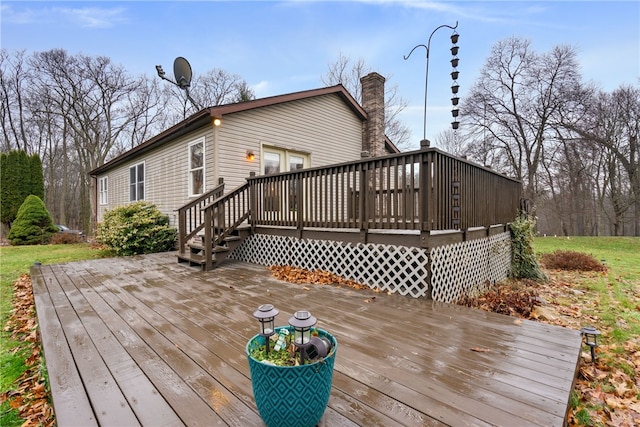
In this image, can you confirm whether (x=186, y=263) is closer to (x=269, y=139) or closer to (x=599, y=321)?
(x=269, y=139)

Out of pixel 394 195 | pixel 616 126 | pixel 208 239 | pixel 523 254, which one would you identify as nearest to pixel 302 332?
pixel 394 195

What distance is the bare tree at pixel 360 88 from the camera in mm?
19781

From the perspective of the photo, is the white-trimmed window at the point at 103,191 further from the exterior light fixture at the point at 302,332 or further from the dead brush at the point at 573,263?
the dead brush at the point at 573,263

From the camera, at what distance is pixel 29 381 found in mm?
2318

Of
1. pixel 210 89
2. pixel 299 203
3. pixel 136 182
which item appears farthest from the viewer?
pixel 210 89

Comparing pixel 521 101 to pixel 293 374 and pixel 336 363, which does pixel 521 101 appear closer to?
pixel 336 363

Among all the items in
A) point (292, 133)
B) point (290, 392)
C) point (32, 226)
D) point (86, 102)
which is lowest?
point (290, 392)

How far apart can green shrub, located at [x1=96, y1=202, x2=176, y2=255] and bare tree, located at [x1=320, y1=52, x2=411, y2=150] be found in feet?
47.1

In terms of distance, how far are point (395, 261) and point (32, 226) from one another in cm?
1629

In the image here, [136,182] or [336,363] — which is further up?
[136,182]

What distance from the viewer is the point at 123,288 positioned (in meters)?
4.44

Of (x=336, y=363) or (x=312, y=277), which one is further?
(x=312, y=277)

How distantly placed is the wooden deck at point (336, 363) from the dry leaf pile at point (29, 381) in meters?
0.16

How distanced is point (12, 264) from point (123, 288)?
18.8 ft
